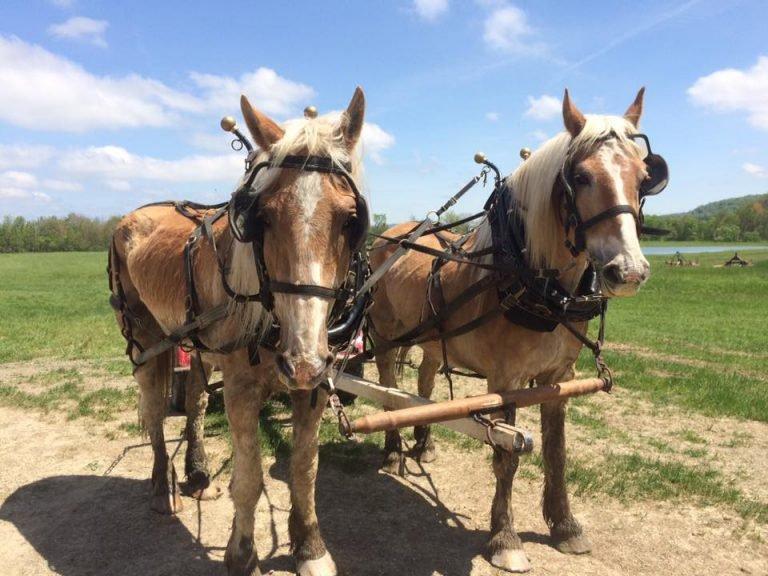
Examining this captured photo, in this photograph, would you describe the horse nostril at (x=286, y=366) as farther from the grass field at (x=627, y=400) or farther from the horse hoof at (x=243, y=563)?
the grass field at (x=627, y=400)

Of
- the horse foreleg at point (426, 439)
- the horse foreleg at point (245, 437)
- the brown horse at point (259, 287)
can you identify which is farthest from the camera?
the horse foreleg at point (426, 439)

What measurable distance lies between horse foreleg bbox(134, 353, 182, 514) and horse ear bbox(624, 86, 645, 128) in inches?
138

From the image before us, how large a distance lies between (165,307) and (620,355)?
853 cm

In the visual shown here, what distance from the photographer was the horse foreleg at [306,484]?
2.85 m

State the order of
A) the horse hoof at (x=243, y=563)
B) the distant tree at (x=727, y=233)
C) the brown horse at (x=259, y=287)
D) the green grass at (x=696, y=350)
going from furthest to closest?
the distant tree at (x=727, y=233)
the green grass at (x=696, y=350)
the horse hoof at (x=243, y=563)
the brown horse at (x=259, y=287)

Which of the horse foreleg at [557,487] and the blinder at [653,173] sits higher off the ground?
the blinder at [653,173]

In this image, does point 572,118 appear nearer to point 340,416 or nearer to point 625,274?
point 625,274

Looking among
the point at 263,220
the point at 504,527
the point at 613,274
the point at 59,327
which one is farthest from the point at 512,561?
the point at 59,327

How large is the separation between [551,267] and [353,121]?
1381 millimetres

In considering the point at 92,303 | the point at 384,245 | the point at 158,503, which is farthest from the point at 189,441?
the point at 92,303

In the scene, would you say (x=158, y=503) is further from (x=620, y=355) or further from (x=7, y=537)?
(x=620, y=355)

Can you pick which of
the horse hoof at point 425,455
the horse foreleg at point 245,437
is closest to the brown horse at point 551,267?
the horse hoof at point 425,455

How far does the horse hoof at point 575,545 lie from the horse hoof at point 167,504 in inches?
107

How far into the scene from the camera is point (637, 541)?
3.53 m
